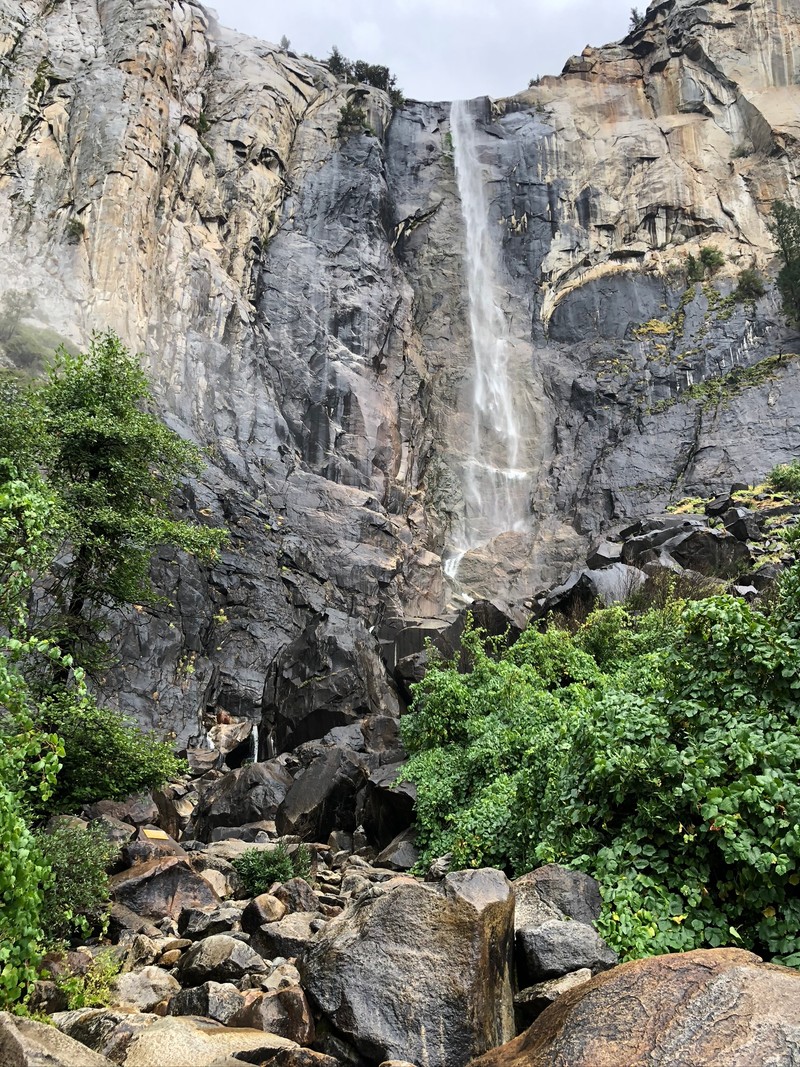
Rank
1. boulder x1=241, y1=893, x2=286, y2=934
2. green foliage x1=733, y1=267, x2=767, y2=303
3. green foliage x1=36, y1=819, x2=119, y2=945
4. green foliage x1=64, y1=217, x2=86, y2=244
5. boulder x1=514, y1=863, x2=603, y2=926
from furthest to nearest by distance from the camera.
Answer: green foliage x1=733, y1=267, x2=767, y2=303
green foliage x1=64, y1=217, x2=86, y2=244
boulder x1=241, y1=893, x2=286, y2=934
green foliage x1=36, y1=819, x2=119, y2=945
boulder x1=514, y1=863, x2=603, y2=926

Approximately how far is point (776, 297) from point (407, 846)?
48185 mm

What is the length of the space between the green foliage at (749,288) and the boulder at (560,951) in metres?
52.0

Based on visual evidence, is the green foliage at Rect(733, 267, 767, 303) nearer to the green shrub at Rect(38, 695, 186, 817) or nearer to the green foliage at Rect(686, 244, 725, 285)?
the green foliage at Rect(686, 244, 725, 285)

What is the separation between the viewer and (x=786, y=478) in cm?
3694

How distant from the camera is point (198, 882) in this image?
1195cm

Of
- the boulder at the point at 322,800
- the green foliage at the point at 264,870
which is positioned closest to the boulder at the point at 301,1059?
the green foliage at the point at 264,870

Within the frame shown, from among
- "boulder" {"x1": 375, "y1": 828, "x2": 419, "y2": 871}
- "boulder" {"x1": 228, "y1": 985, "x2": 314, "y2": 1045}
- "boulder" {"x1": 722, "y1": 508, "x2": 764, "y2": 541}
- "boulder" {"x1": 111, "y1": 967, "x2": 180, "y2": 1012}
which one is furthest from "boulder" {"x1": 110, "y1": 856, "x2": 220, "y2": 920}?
"boulder" {"x1": 722, "y1": 508, "x2": 764, "y2": 541}

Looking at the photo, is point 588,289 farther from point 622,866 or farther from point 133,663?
point 622,866

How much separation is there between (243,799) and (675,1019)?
1659 centimetres

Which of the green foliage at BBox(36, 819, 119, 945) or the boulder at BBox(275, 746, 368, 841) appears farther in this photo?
the boulder at BBox(275, 746, 368, 841)

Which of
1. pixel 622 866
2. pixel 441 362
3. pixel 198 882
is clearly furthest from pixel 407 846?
pixel 441 362

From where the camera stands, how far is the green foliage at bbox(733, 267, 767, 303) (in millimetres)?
50500

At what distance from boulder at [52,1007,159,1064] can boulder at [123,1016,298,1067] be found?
117mm

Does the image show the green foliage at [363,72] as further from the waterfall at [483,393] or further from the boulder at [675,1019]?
the boulder at [675,1019]
